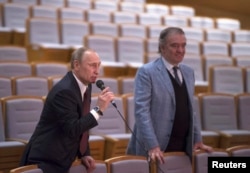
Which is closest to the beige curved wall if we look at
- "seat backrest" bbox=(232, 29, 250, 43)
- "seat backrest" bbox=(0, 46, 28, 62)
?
"seat backrest" bbox=(232, 29, 250, 43)

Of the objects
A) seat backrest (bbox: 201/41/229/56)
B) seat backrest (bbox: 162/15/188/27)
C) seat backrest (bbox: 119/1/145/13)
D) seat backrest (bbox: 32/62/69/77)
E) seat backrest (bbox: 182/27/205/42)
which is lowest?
seat backrest (bbox: 32/62/69/77)

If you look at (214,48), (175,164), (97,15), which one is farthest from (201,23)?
(175,164)

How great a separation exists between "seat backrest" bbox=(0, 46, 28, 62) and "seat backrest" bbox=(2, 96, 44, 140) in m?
0.57

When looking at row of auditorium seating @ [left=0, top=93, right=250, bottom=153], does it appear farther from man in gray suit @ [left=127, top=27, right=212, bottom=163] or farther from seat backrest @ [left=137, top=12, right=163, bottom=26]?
seat backrest @ [left=137, top=12, right=163, bottom=26]

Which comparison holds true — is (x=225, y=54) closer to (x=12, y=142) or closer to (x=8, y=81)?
(x=8, y=81)

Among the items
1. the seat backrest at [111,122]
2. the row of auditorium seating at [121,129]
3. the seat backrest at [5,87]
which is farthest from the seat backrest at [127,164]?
the seat backrest at [5,87]

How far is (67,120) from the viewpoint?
91 centimetres

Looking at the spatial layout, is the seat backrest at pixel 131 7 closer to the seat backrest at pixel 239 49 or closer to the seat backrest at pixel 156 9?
the seat backrest at pixel 156 9

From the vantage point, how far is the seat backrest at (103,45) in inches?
86.4

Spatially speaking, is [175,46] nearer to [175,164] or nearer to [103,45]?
[175,164]

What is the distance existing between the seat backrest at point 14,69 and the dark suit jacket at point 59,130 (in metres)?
0.87

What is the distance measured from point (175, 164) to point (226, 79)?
106 centimetres

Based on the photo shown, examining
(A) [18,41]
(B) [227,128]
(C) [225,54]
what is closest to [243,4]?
(C) [225,54]

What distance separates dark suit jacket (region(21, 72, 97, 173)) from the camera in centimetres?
92
